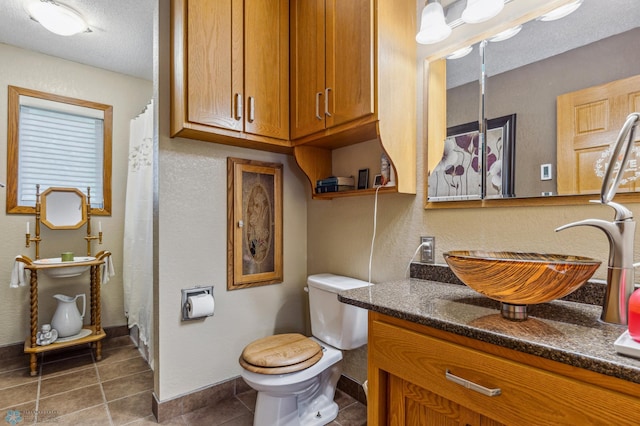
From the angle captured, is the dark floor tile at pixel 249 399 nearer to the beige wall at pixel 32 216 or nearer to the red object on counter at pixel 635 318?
the beige wall at pixel 32 216

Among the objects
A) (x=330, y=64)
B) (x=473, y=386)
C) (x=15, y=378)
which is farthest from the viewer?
(x=15, y=378)

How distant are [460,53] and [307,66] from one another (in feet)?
2.56

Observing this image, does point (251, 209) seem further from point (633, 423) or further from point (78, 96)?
point (78, 96)

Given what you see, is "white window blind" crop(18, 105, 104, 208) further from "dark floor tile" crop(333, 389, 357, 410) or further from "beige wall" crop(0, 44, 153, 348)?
"dark floor tile" crop(333, 389, 357, 410)

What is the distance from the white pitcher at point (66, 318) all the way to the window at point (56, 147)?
0.76 m

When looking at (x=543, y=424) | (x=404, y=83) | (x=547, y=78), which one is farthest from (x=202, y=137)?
(x=543, y=424)

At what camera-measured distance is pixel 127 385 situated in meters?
2.08

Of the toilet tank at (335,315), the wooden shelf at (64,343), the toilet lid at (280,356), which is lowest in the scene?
the wooden shelf at (64,343)

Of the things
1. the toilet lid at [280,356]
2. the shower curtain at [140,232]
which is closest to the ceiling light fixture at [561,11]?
the toilet lid at [280,356]

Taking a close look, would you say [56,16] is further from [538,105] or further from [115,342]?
[538,105]

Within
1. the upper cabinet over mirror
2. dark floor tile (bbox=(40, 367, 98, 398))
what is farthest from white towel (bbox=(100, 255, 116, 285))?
the upper cabinet over mirror

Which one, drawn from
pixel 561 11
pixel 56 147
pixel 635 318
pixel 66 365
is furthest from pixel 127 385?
pixel 561 11

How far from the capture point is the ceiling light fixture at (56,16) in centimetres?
194

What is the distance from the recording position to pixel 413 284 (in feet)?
4.58
